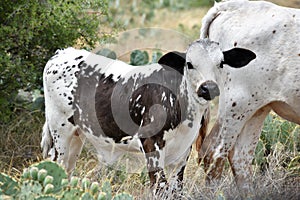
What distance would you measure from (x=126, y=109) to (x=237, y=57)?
2.96 feet

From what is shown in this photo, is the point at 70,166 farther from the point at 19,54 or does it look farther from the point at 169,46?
the point at 169,46

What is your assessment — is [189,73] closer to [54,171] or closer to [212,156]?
[54,171]

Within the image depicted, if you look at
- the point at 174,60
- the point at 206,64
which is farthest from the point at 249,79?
the point at 206,64

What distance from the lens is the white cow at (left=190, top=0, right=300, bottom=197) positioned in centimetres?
576

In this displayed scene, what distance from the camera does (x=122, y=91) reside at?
546 cm

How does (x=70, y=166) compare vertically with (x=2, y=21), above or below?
Result: below

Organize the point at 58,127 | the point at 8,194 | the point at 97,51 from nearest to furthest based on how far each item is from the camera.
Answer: the point at 8,194, the point at 58,127, the point at 97,51

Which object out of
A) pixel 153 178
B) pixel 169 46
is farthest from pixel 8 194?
pixel 169 46

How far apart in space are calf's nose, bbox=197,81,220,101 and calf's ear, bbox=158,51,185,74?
0.40 metres

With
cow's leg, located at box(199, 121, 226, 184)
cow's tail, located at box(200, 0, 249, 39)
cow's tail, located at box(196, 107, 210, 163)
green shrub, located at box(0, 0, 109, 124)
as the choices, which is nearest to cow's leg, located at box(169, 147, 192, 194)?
cow's tail, located at box(196, 107, 210, 163)

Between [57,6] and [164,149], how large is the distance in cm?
243

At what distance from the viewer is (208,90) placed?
472cm

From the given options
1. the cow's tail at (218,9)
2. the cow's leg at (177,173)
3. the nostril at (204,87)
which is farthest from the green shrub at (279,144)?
the nostril at (204,87)

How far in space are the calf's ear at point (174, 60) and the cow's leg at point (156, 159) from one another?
0.52 metres
